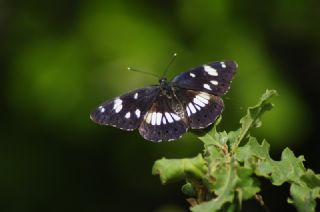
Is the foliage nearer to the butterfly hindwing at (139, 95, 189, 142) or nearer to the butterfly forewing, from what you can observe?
the butterfly hindwing at (139, 95, 189, 142)

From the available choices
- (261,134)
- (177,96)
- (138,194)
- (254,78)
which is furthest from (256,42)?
(177,96)

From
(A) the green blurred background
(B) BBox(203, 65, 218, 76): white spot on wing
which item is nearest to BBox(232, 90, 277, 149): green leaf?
(B) BBox(203, 65, 218, 76): white spot on wing

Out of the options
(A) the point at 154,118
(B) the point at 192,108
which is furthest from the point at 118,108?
(B) the point at 192,108

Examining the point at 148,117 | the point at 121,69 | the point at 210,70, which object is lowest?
the point at 121,69

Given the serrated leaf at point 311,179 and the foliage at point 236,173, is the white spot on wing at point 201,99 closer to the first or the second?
the foliage at point 236,173

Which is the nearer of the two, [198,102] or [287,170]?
[287,170]

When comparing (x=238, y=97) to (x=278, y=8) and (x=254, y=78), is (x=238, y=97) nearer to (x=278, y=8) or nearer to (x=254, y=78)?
(x=254, y=78)

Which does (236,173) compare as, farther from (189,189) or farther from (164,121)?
(164,121)
